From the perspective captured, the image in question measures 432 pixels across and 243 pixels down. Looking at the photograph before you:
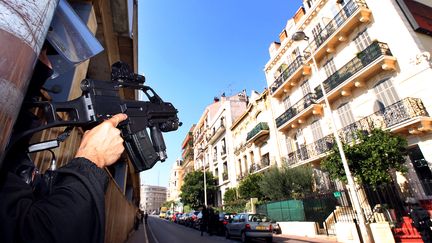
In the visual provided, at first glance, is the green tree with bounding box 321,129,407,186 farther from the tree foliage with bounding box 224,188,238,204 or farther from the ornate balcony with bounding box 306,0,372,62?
the tree foliage with bounding box 224,188,238,204

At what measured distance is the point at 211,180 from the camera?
3553 centimetres

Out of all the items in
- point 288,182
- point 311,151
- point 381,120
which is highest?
point 381,120

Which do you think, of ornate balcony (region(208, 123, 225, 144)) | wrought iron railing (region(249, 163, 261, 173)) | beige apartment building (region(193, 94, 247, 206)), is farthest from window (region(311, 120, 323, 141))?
ornate balcony (region(208, 123, 225, 144))

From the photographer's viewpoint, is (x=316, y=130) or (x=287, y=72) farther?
(x=287, y=72)

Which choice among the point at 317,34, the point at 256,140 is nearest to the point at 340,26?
the point at 317,34

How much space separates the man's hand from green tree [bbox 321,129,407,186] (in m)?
11.8

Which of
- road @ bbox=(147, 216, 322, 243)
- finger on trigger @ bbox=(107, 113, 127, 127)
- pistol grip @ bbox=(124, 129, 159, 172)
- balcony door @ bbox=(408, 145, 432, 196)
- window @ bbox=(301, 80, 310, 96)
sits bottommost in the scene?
road @ bbox=(147, 216, 322, 243)

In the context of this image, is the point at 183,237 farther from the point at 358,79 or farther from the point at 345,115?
the point at 358,79

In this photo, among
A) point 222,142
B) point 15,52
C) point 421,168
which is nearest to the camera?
point 15,52

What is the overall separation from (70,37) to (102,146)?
133 cm

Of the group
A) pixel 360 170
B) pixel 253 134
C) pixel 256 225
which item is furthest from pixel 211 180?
pixel 360 170

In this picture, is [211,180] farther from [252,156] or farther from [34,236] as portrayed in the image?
[34,236]

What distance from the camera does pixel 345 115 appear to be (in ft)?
51.5

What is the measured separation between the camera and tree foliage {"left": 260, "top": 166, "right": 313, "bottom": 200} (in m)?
16.1
